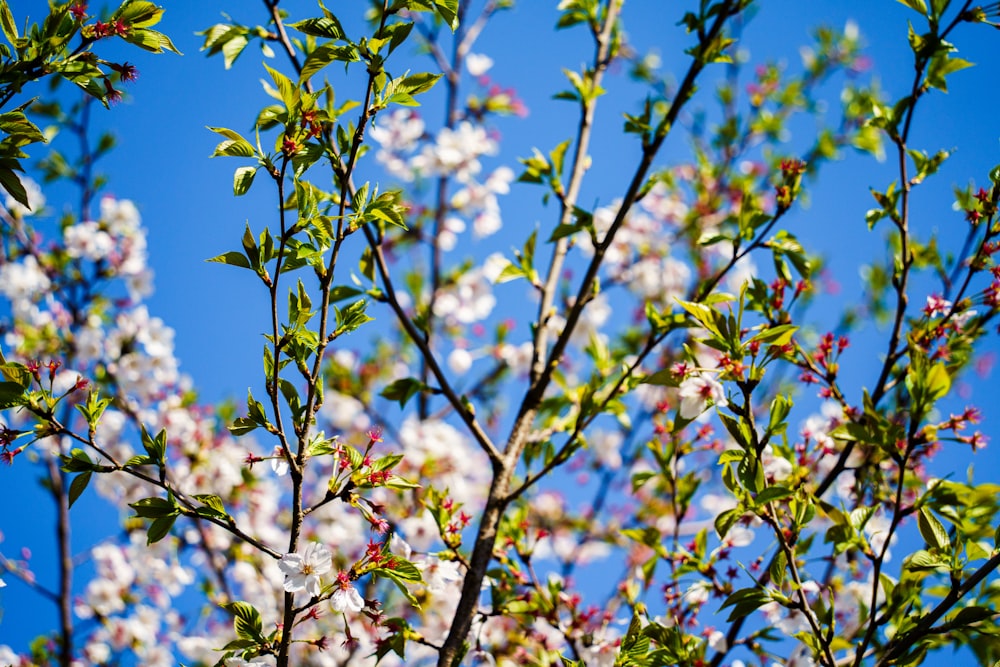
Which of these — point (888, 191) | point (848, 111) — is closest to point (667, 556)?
point (888, 191)

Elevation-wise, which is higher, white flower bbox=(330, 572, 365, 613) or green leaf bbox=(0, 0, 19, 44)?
green leaf bbox=(0, 0, 19, 44)

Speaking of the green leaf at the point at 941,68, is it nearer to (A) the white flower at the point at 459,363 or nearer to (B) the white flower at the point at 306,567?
(B) the white flower at the point at 306,567

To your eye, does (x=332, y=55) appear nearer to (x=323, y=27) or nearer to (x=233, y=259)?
(x=323, y=27)

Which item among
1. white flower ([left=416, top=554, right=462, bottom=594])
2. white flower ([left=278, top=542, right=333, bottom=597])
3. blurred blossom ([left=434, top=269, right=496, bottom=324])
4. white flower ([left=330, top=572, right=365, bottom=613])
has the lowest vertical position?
white flower ([left=330, top=572, right=365, bottom=613])

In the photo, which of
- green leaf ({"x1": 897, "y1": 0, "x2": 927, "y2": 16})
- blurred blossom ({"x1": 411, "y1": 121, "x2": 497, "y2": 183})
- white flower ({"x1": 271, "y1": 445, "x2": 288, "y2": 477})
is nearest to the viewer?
white flower ({"x1": 271, "y1": 445, "x2": 288, "y2": 477})

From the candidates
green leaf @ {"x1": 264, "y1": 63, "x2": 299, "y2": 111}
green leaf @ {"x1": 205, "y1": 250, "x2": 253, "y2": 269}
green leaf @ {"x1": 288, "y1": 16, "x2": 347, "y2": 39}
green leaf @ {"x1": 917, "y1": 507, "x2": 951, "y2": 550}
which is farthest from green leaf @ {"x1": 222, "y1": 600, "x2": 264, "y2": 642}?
green leaf @ {"x1": 917, "y1": 507, "x2": 951, "y2": 550}

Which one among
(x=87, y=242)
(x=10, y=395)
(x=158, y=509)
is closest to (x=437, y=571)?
(x=158, y=509)

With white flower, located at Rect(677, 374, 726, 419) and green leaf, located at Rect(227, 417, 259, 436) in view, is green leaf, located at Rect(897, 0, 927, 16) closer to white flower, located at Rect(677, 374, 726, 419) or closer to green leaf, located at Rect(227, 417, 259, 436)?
white flower, located at Rect(677, 374, 726, 419)

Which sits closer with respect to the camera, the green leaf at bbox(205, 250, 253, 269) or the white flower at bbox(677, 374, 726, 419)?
the green leaf at bbox(205, 250, 253, 269)

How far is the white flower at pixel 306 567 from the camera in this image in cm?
123

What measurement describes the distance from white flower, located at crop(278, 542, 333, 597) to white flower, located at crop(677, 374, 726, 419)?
75 cm

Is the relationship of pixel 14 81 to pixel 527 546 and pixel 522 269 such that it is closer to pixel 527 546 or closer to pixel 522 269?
pixel 522 269

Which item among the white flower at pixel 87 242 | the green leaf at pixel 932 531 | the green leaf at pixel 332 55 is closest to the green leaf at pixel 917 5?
the green leaf at pixel 932 531

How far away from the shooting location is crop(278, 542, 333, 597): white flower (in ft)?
4.05
